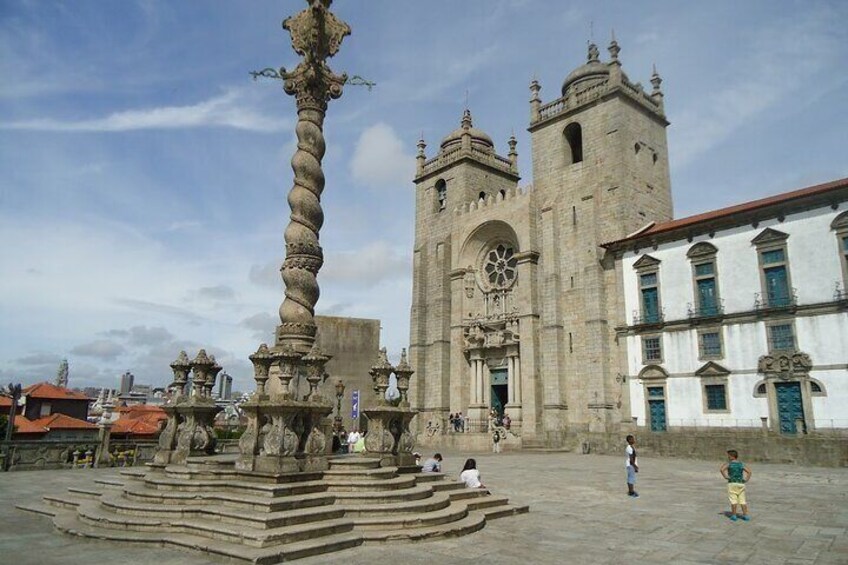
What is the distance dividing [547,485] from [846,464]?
11.7 meters

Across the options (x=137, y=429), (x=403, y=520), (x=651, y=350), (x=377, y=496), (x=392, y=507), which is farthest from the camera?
(x=137, y=429)

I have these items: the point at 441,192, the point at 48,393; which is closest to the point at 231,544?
the point at 441,192

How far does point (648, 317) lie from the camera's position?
28.8 metres

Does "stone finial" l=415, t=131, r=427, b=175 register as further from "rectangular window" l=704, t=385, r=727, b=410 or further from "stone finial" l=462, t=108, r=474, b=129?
"rectangular window" l=704, t=385, r=727, b=410

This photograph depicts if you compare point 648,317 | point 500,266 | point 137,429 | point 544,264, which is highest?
point 500,266

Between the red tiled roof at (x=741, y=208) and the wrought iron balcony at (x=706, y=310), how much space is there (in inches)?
152

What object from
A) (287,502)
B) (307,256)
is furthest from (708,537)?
(307,256)

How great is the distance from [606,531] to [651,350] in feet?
68.0

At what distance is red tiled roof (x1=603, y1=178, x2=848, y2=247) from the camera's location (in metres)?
23.6

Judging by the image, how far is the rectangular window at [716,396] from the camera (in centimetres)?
2572

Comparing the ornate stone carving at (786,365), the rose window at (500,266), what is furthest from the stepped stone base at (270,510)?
the rose window at (500,266)

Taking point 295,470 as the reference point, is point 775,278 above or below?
above

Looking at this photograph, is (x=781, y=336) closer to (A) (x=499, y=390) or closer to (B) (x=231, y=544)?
(A) (x=499, y=390)

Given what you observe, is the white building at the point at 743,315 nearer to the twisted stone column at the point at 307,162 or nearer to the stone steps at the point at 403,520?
the twisted stone column at the point at 307,162
